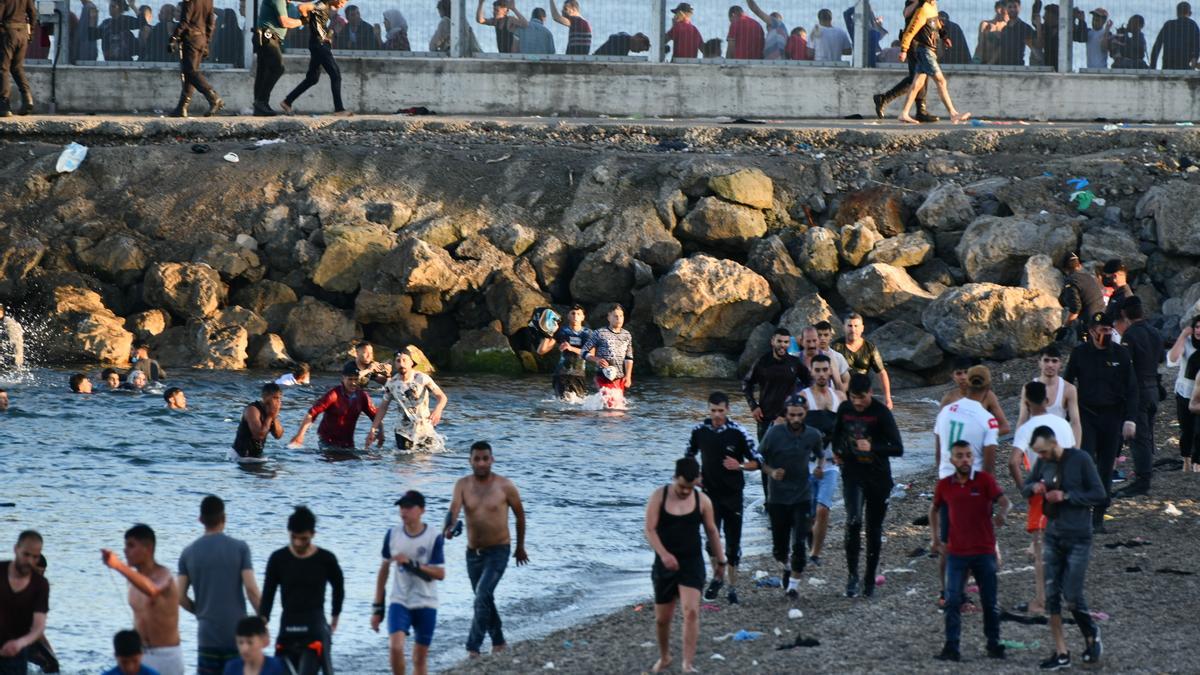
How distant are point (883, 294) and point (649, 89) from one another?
707 centimetres

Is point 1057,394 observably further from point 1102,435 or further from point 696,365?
point 696,365

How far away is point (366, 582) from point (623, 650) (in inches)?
130

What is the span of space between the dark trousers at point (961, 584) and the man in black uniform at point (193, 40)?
66.1 feet

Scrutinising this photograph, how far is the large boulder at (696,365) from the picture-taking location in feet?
81.3

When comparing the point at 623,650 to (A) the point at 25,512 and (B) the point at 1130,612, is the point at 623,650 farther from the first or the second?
(A) the point at 25,512

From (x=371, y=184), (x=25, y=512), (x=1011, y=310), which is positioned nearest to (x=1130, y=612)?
(x=25, y=512)

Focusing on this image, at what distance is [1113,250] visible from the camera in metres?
23.9

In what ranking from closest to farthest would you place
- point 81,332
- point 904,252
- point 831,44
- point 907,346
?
point 907,346
point 81,332
point 904,252
point 831,44

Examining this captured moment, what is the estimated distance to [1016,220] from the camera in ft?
80.5

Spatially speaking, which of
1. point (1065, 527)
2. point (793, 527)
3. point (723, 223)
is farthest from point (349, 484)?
point (723, 223)

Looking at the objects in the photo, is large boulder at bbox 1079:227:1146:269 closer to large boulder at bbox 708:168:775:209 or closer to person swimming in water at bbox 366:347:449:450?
large boulder at bbox 708:168:775:209

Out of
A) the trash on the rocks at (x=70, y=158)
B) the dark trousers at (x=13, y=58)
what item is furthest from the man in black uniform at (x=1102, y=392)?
the dark trousers at (x=13, y=58)

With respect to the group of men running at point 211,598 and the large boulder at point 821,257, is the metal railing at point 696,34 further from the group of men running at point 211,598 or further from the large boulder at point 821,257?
the group of men running at point 211,598

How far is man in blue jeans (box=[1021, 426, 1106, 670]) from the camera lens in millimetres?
9844
